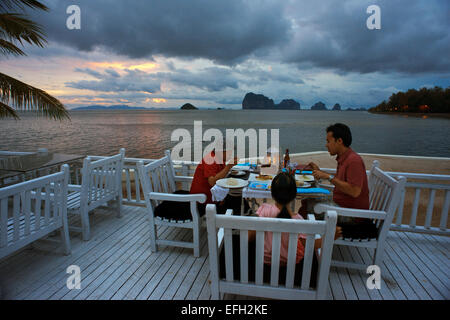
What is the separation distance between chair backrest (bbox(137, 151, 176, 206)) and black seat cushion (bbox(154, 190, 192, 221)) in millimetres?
163

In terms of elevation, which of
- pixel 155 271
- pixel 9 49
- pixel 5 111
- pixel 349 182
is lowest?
pixel 155 271

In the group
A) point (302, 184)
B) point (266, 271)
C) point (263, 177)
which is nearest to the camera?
point (266, 271)

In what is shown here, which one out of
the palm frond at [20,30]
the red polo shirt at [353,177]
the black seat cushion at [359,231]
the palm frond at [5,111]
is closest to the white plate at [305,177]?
the red polo shirt at [353,177]

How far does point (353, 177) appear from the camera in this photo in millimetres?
2064

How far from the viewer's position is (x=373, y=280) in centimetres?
211

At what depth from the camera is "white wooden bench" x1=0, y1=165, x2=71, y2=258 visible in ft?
5.72

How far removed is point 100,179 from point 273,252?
2534 mm

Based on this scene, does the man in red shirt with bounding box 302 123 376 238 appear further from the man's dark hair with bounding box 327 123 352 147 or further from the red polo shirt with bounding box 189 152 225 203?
the red polo shirt with bounding box 189 152 225 203

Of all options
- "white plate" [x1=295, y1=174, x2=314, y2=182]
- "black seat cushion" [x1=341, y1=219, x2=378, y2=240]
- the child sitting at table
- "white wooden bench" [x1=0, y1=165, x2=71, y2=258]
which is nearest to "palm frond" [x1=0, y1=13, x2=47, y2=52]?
"white wooden bench" [x1=0, y1=165, x2=71, y2=258]

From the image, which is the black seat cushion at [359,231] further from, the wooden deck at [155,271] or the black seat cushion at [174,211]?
the black seat cushion at [174,211]

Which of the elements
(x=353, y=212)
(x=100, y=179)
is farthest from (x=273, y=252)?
(x=100, y=179)

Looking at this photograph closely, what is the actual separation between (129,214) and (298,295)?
291 cm

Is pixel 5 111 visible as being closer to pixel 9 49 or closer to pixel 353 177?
pixel 9 49

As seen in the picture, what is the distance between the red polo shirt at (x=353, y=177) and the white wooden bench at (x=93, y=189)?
8.92 ft
